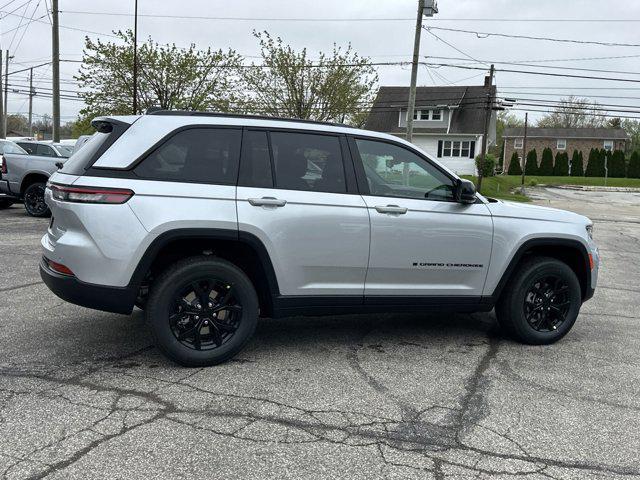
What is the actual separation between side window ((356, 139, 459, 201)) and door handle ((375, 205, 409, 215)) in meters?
0.15

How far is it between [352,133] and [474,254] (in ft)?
4.77

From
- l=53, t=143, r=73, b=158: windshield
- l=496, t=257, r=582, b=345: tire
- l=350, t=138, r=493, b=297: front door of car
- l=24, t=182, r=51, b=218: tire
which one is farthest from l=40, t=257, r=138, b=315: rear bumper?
l=53, t=143, r=73, b=158: windshield

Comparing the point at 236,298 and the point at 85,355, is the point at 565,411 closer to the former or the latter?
the point at 236,298

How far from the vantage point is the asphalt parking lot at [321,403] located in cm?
313

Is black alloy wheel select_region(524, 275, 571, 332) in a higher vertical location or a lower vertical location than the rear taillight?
lower

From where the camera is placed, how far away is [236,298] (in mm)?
4426

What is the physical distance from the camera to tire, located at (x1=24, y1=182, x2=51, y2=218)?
13.4 meters

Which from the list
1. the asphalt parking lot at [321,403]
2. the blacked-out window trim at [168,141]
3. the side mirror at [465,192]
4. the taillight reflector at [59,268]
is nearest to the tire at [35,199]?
the asphalt parking lot at [321,403]

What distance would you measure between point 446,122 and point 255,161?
49.4 metres

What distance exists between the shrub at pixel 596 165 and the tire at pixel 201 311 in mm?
68806

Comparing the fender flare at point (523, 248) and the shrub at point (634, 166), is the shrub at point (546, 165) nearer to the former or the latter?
the shrub at point (634, 166)

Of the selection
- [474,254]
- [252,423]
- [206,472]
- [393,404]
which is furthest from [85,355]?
[474,254]

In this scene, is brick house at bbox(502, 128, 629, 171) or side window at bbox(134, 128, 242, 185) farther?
brick house at bbox(502, 128, 629, 171)

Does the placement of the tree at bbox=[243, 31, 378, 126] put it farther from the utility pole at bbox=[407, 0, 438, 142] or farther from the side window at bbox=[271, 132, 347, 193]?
the side window at bbox=[271, 132, 347, 193]
